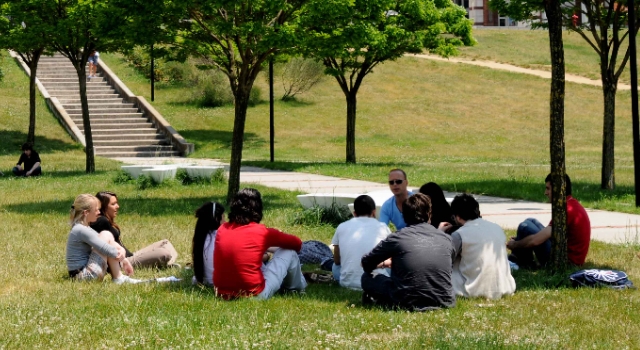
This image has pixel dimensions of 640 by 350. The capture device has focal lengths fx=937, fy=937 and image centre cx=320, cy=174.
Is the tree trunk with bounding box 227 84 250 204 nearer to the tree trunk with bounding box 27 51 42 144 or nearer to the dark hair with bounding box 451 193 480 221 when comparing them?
the dark hair with bounding box 451 193 480 221

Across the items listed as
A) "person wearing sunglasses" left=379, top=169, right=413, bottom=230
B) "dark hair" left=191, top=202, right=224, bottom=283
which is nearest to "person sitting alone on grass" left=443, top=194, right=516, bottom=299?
"person wearing sunglasses" left=379, top=169, right=413, bottom=230

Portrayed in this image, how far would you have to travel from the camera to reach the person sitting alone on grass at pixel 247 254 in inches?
317

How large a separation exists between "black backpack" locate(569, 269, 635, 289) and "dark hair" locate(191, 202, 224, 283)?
3391 mm

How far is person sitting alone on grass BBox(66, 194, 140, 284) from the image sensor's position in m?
9.05

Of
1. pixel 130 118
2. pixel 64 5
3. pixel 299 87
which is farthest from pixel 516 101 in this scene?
pixel 64 5

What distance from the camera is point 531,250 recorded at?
32.9 ft

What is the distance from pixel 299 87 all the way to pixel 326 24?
1168 inches

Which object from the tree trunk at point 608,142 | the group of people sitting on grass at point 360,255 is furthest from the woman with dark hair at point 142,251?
the tree trunk at point 608,142

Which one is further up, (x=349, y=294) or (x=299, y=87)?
(x=299, y=87)

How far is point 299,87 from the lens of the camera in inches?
1785

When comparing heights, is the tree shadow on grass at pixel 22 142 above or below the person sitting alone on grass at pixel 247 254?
above

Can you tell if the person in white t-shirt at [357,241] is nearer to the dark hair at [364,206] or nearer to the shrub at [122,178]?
the dark hair at [364,206]

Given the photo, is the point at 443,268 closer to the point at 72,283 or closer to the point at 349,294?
the point at 349,294

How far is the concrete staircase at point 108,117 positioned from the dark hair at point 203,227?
969 inches
